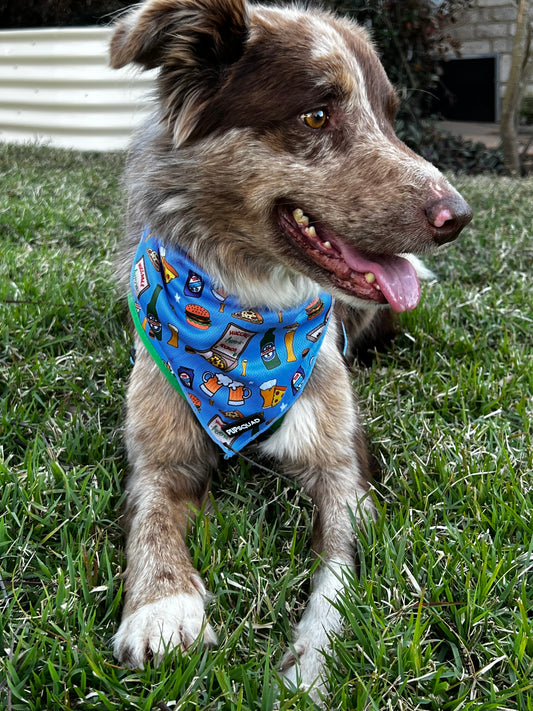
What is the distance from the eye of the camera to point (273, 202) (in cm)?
237

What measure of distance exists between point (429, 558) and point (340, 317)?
5.08 feet

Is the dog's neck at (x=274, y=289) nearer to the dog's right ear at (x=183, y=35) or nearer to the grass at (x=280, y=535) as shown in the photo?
the grass at (x=280, y=535)

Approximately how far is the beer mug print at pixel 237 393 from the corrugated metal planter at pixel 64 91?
7966 millimetres

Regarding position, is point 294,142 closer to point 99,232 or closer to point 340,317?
point 340,317

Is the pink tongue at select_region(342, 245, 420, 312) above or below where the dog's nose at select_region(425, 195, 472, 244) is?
below

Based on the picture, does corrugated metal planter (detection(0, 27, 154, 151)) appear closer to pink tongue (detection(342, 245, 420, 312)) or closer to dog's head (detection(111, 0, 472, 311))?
dog's head (detection(111, 0, 472, 311))

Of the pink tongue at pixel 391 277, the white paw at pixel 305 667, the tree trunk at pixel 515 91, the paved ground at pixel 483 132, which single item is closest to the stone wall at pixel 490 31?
the paved ground at pixel 483 132

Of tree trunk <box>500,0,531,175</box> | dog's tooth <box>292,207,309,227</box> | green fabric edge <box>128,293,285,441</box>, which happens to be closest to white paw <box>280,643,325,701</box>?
green fabric edge <box>128,293,285,441</box>

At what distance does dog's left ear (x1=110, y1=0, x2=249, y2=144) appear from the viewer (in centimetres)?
224

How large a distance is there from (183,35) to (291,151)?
1.75ft

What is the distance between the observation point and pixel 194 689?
163 cm

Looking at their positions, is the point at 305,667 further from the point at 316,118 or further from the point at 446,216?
the point at 316,118

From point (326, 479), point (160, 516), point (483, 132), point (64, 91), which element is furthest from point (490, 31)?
point (160, 516)

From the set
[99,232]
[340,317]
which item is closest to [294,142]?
[340,317]
